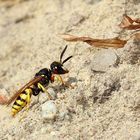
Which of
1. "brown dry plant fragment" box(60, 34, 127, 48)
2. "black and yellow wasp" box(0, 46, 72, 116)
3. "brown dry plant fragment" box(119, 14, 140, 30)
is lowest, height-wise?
→ "black and yellow wasp" box(0, 46, 72, 116)

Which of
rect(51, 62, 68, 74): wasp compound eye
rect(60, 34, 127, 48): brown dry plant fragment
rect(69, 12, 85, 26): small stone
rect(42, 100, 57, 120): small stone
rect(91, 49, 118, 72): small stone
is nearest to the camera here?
rect(42, 100, 57, 120): small stone

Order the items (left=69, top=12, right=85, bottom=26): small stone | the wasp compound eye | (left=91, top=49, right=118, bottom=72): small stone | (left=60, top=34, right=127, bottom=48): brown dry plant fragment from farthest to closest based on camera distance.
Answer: (left=69, top=12, right=85, bottom=26): small stone, the wasp compound eye, (left=60, top=34, right=127, bottom=48): brown dry plant fragment, (left=91, top=49, right=118, bottom=72): small stone

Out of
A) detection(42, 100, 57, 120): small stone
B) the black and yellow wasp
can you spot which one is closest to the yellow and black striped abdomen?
the black and yellow wasp

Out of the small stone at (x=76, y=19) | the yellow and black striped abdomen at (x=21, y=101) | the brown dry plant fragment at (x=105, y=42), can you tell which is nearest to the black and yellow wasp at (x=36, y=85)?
the yellow and black striped abdomen at (x=21, y=101)

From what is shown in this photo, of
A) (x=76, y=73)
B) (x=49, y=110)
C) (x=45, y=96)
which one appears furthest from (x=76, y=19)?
(x=49, y=110)

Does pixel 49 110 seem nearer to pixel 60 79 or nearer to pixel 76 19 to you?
pixel 60 79

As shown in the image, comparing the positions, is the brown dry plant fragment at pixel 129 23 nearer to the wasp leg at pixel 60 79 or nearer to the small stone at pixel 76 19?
the small stone at pixel 76 19

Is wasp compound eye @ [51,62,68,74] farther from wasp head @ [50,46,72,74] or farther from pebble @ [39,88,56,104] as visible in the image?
pebble @ [39,88,56,104]

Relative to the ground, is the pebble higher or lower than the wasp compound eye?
lower
